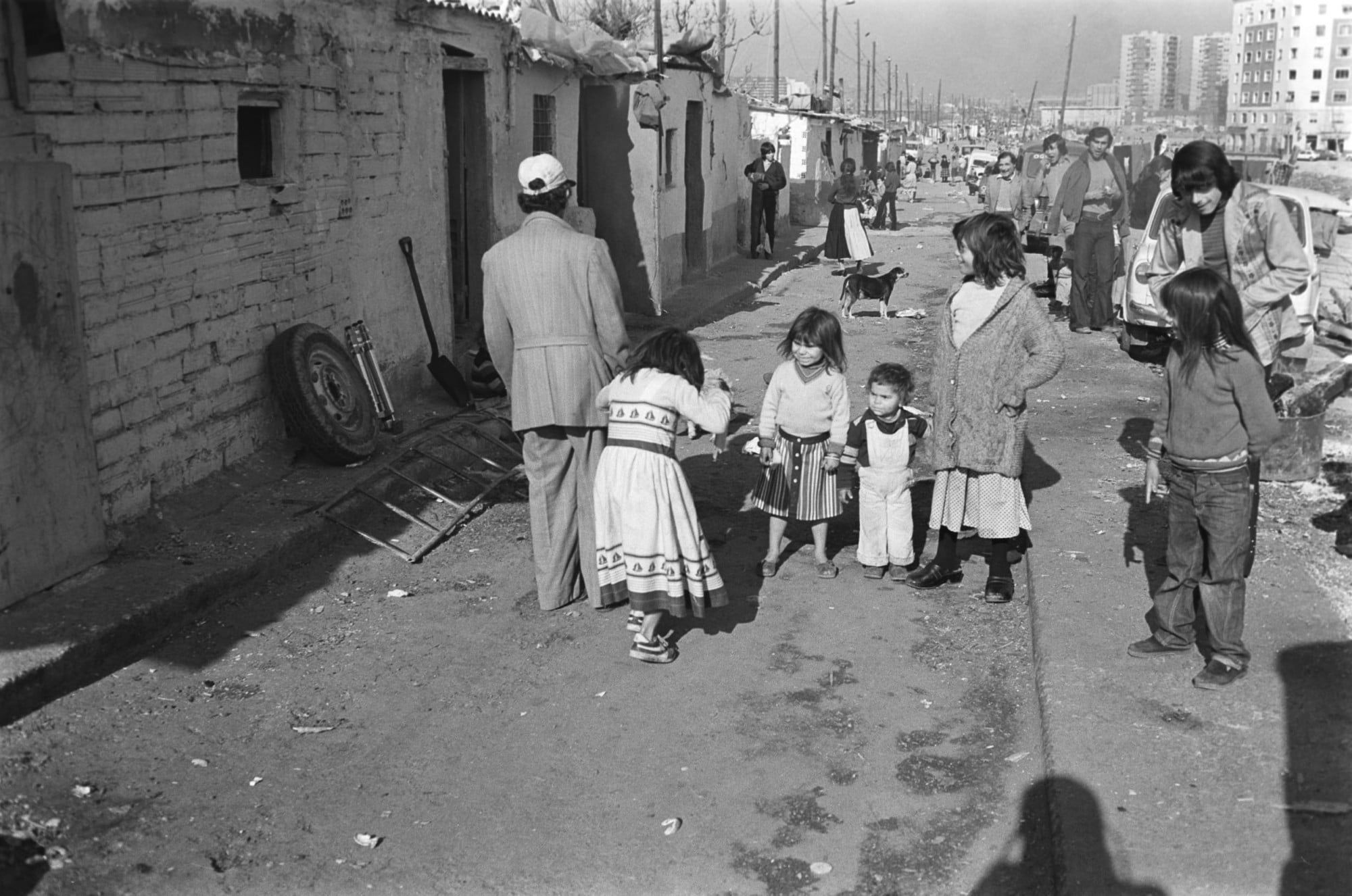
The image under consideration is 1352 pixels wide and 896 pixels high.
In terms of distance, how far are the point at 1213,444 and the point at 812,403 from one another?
188 centimetres

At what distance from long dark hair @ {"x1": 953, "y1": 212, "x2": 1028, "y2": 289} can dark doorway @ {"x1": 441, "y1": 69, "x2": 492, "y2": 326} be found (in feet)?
20.8

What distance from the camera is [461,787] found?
4395 millimetres

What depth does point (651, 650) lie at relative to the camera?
5348mm

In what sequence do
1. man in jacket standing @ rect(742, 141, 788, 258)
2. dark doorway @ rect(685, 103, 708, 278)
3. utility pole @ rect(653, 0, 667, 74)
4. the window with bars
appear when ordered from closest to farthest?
1. the window with bars
2. utility pole @ rect(653, 0, 667, 74)
3. dark doorway @ rect(685, 103, 708, 278)
4. man in jacket standing @ rect(742, 141, 788, 258)

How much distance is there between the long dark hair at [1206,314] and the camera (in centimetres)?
464

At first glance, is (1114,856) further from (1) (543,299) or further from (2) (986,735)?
(1) (543,299)

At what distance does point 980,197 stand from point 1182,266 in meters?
37.5

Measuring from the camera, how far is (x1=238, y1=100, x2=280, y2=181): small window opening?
8.01 metres

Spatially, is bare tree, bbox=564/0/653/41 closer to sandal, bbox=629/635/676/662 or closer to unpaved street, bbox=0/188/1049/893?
unpaved street, bbox=0/188/1049/893

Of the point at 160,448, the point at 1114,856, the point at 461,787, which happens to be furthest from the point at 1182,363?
the point at 160,448

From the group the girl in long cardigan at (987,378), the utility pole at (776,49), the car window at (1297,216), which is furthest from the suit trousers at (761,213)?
the utility pole at (776,49)

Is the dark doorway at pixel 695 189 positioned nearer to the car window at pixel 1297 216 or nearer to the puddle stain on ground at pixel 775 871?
the car window at pixel 1297 216

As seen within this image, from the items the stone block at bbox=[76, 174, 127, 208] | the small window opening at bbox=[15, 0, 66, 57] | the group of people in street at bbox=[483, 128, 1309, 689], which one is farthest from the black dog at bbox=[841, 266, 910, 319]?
the small window opening at bbox=[15, 0, 66, 57]

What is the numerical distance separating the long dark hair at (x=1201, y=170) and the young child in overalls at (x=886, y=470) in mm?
1401
